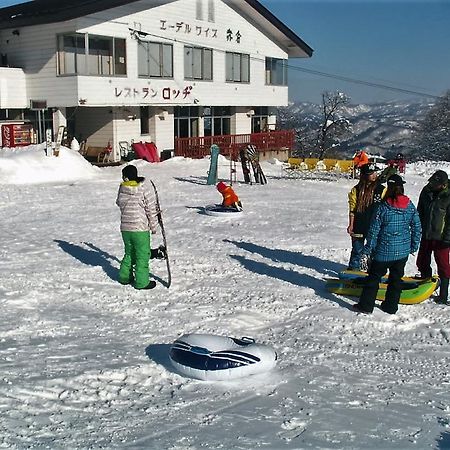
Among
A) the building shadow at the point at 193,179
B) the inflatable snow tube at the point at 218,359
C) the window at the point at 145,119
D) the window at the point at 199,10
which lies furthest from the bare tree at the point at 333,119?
the inflatable snow tube at the point at 218,359

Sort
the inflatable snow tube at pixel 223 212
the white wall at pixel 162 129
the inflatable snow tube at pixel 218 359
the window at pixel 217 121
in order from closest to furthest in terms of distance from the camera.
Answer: the inflatable snow tube at pixel 218 359
the inflatable snow tube at pixel 223 212
the white wall at pixel 162 129
the window at pixel 217 121

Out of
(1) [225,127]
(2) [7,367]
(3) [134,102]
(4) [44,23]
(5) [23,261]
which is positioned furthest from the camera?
(1) [225,127]

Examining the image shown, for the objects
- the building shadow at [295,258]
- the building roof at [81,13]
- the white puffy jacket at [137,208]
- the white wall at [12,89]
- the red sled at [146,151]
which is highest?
the building roof at [81,13]

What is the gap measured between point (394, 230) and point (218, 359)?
265 centimetres

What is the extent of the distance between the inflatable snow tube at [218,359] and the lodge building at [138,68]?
1909cm

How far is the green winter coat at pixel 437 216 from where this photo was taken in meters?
7.04

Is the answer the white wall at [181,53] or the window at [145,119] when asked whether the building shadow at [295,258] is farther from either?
the window at [145,119]

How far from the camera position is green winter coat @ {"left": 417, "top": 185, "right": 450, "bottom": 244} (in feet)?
23.1

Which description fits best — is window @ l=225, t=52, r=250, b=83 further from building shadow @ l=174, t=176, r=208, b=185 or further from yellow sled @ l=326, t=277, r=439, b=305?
yellow sled @ l=326, t=277, r=439, b=305

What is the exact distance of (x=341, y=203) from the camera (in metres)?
15.8

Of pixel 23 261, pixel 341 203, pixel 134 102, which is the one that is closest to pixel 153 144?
pixel 134 102

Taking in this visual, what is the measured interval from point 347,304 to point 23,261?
5.03 m

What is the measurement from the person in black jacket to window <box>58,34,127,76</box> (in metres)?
18.4

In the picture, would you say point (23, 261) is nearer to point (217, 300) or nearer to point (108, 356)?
point (217, 300)
